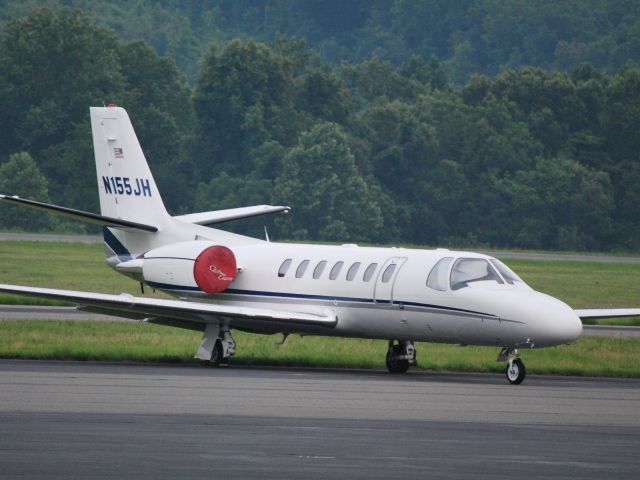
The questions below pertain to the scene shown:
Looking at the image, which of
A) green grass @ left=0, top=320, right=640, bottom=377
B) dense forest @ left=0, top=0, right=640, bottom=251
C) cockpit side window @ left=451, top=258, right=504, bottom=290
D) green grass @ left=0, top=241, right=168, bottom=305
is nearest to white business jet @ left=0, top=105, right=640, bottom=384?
cockpit side window @ left=451, top=258, right=504, bottom=290

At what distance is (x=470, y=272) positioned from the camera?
78.3ft

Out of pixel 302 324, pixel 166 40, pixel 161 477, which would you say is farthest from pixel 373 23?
pixel 161 477

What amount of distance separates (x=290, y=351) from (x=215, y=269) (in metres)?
1.94

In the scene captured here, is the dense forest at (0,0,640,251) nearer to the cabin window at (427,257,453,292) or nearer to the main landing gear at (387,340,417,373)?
the main landing gear at (387,340,417,373)

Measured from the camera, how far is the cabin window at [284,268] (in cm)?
2618

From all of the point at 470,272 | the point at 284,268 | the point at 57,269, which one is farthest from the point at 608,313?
the point at 57,269

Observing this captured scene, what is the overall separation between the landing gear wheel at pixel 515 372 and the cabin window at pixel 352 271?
342cm

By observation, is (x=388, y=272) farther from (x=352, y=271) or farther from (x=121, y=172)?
(x=121, y=172)

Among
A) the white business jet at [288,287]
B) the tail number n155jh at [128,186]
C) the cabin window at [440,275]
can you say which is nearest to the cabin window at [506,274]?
the white business jet at [288,287]

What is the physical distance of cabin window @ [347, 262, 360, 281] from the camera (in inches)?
990

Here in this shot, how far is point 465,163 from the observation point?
93375 mm

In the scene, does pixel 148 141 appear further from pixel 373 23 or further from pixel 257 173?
pixel 373 23

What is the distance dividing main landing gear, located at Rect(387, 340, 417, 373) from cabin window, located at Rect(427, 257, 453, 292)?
1.45 m

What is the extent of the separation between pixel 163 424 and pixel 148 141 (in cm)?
7718
